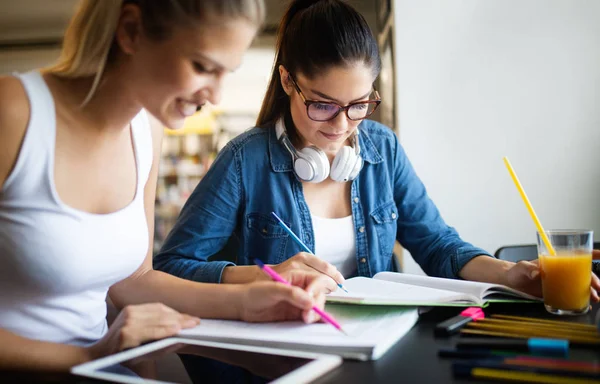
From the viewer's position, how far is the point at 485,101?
2594 mm

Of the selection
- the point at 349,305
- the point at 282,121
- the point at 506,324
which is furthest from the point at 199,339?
the point at 282,121

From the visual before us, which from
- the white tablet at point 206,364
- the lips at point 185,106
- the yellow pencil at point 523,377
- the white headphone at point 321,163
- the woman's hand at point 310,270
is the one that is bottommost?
the white tablet at point 206,364

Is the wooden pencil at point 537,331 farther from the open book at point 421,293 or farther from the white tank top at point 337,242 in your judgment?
the white tank top at point 337,242

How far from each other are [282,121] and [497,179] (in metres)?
1.38

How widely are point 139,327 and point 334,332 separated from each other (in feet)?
0.97

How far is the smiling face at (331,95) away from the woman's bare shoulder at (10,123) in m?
0.72

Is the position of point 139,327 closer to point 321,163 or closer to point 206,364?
point 206,364

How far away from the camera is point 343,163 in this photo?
5.02 feet

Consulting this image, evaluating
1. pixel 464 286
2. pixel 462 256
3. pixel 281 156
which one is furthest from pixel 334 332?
pixel 281 156

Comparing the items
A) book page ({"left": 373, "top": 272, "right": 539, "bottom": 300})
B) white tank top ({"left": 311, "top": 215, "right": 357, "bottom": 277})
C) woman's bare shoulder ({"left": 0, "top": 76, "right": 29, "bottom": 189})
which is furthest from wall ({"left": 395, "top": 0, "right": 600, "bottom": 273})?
woman's bare shoulder ({"left": 0, "top": 76, "right": 29, "bottom": 189})

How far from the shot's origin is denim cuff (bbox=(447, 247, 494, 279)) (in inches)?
53.8

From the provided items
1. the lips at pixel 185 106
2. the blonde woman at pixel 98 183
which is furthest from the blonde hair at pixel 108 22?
the lips at pixel 185 106

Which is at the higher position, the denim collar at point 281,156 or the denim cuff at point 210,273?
the denim collar at point 281,156

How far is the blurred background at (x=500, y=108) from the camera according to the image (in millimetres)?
2521
